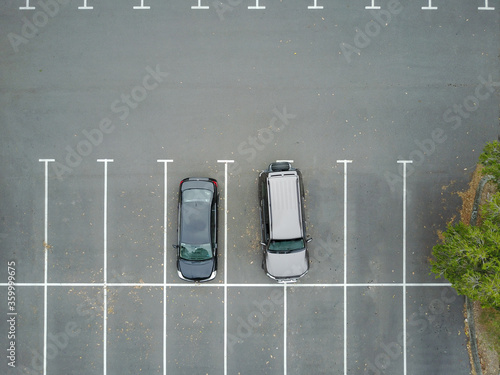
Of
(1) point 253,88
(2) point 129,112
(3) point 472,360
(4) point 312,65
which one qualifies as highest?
(4) point 312,65

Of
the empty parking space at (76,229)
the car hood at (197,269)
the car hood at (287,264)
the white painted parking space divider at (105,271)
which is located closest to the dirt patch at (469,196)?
the car hood at (287,264)

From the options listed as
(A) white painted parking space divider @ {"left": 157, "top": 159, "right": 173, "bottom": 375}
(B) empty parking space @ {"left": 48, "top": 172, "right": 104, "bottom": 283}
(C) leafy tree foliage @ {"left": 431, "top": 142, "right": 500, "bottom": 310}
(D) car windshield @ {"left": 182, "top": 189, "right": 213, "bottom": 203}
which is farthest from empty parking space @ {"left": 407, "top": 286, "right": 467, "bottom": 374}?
(B) empty parking space @ {"left": 48, "top": 172, "right": 104, "bottom": 283}

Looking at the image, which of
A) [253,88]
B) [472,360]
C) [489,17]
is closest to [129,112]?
[253,88]

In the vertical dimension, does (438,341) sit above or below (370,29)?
below

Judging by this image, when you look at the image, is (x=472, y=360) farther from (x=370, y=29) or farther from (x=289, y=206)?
(x=370, y=29)

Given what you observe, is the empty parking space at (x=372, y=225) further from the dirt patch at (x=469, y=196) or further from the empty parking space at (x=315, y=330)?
the dirt patch at (x=469, y=196)

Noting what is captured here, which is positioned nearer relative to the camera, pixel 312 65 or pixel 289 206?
pixel 289 206
